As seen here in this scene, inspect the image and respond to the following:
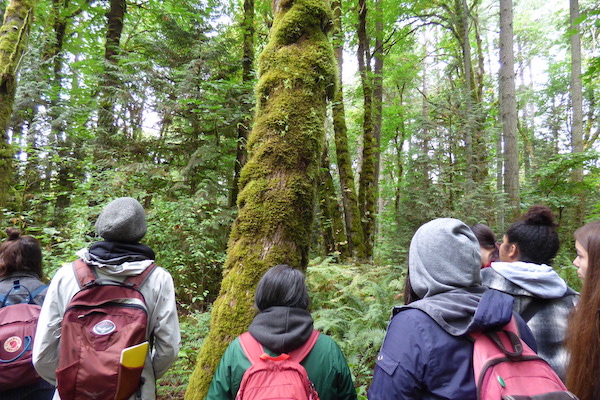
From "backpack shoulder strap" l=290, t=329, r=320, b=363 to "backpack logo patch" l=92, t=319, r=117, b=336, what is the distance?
4.32ft

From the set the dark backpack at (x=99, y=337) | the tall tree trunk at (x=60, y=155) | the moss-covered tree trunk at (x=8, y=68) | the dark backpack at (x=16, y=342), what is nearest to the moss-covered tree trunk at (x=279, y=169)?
the dark backpack at (x=99, y=337)

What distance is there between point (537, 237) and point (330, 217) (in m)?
7.05

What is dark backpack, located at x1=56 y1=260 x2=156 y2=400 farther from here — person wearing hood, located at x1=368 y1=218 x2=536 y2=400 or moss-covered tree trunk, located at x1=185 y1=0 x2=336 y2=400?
person wearing hood, located at x1=368 y1=218 x2=536 y2=400

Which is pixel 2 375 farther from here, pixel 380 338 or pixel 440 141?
pixel 440 141

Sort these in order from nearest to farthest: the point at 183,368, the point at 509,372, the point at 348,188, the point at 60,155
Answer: the point at 509,372 → the point at 183,368 → the point at 348,188 → the point at 60,155

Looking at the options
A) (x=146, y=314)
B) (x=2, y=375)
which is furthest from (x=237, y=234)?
(x=2, y=375)

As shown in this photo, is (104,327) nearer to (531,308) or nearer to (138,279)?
(138,279)

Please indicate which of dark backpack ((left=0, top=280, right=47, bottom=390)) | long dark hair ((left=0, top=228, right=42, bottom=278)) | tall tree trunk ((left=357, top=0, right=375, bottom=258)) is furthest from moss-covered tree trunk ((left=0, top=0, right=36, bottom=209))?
tall tree trunk ((left=357, top=0, right=375, bottom=258))

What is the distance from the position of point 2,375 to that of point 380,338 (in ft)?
13.1

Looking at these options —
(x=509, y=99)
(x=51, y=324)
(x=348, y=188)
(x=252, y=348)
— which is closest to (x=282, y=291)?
(x=252, y=348)

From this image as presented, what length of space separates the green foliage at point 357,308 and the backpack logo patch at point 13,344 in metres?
3.28

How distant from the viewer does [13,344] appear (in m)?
2.91

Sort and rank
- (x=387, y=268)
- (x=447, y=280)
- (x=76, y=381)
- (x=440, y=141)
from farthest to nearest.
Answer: (x=440, y=141) < (x=387, y=268) < (x=76, y=381) < (x=447, y=280)

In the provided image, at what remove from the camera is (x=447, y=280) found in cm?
179
